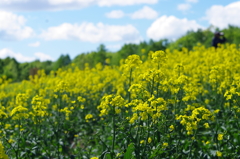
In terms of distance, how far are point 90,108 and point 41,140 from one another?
405 cm

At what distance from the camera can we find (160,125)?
14.7 feet

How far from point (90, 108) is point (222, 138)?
18.5 ft

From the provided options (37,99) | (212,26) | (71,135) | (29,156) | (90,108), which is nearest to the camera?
(29,156)

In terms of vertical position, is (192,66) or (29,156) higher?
(192,66)

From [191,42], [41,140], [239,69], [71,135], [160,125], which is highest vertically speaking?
[191,42]

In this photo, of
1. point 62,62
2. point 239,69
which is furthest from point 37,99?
point 62,62

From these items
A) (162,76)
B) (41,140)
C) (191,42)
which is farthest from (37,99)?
(191,42)

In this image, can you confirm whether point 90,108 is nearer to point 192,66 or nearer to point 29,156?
point 192,66

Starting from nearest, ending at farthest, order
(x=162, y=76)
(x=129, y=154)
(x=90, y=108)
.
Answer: (x=129, y=154), (x=162, y=76), (x=90, y=108)

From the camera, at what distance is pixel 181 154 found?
5.25 metres

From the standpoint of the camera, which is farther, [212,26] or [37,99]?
[212,26]

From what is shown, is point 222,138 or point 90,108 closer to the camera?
point 222,138

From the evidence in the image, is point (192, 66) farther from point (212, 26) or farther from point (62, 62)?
point (62, 62)

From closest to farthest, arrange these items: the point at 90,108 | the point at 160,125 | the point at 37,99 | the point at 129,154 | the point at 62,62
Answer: the point at 129,154, the point at 160,125, the point at 37,99, the point at 90,108, the point at 62,62
